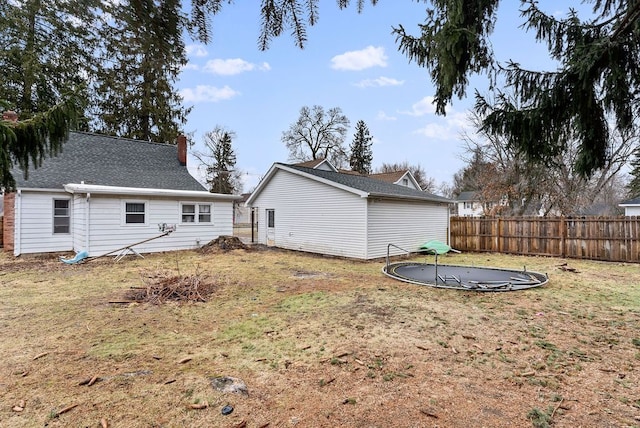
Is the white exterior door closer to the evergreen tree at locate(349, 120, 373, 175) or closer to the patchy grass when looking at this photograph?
the patchy grass

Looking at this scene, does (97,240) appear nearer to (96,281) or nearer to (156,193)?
(156,193)

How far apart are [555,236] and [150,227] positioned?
15926 millimetres

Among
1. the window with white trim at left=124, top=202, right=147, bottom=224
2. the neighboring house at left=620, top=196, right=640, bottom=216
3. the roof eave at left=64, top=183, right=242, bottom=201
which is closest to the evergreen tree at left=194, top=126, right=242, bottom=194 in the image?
the roof eave at left=64, top=183, right=242, bottom=201

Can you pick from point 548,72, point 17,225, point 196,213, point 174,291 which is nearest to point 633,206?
point 548,72

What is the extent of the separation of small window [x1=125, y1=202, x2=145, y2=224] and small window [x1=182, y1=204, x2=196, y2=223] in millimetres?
1562

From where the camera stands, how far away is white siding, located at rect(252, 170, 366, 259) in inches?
452

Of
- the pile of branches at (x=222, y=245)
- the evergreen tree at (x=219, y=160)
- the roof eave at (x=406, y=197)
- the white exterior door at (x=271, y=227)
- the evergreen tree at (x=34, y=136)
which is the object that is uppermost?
the evergreen tree at (x=219, y=160)

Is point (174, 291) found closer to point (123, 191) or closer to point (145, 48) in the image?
point (145, 48)

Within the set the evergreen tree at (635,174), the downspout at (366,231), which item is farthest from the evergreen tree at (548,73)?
the downspout at (366,231)

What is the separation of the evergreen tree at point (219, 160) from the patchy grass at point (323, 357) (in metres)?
29.1

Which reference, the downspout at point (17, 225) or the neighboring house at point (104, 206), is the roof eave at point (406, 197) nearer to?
the neighboring house at point (104, 206)

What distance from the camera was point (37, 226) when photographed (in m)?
11.3

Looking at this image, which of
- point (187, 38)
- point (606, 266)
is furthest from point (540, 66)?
point (606, 266)

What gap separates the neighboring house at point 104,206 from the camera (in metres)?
11.0
